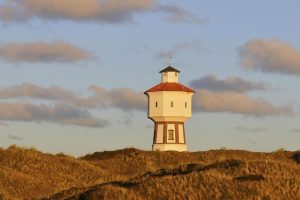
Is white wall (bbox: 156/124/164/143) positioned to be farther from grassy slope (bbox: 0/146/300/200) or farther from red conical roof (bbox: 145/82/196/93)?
grassy slope (bbox: 0/146/300/200)

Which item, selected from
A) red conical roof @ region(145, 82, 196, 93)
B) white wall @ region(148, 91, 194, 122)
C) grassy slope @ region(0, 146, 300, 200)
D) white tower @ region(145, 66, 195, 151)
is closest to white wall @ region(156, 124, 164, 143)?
white tower @ region(145, 66, 195, 151)

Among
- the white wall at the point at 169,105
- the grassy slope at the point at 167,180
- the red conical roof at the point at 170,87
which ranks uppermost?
the red conical roof at the point at 170,87

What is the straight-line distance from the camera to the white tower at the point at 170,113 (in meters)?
114

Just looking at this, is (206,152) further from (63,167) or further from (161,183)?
(161,183)

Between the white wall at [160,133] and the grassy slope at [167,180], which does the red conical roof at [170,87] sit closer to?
the white wall at [160,133]

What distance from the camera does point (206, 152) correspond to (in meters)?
64.8

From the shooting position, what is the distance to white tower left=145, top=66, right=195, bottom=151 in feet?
375

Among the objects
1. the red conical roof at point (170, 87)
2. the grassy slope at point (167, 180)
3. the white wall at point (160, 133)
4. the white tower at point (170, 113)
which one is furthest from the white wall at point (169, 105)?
the grassy slope at point (167, 180)

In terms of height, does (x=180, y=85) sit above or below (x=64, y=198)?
above

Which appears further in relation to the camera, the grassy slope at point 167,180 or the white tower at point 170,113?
the white tower at point 170,113

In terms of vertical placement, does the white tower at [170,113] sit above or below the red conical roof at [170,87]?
below

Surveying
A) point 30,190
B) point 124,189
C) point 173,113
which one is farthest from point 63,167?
point 173,113

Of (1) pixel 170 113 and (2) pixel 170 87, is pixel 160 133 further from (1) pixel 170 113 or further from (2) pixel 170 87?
(2) pixel 170 87

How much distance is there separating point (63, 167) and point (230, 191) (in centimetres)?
2565
